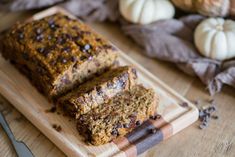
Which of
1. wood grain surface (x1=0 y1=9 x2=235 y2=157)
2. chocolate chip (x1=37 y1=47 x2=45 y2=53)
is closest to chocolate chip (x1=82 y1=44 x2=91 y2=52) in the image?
chocolate chip (x1=37 y1=47 x2=45 y2=53)

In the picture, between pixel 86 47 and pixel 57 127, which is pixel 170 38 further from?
pixel 57 127

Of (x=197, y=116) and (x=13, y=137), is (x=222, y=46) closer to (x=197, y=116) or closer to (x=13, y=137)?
(x=197, y=116)

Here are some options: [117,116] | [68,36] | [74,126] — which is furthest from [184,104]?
[68,36]

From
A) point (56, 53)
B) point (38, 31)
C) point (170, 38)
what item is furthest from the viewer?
point (170, 38)

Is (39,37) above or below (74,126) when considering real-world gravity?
above

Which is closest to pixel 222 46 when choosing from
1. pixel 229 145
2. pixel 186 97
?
pixel 186 97

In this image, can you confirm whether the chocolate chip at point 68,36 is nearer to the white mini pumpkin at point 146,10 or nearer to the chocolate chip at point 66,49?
the chocolate chip at point 66,49

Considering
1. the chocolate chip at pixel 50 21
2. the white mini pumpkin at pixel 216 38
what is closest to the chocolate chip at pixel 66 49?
the chocolate chip at pixel 50 21

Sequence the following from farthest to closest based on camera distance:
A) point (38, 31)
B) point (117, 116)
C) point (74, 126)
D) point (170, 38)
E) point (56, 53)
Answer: point (170, 38)
point (38, 31)
point (56, 53)
point (74, 126)
point (117, 116)

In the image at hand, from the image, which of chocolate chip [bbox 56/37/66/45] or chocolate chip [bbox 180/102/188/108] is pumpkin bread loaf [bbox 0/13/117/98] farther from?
chocolate chip [bbox 180/102/188/108]
